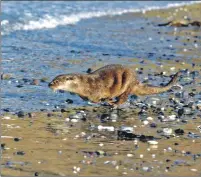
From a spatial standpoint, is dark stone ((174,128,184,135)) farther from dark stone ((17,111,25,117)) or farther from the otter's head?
dark stone ((17,111,25,117))

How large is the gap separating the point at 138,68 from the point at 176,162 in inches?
310

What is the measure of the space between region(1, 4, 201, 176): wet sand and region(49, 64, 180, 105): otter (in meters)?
0.22

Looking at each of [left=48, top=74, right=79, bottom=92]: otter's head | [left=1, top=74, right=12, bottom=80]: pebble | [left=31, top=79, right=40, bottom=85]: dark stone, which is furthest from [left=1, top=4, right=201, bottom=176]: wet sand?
[left=1, top=74, right=12, bottom=80]: pebble

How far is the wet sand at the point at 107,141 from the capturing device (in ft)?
29.2

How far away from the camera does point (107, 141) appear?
33.8 ft

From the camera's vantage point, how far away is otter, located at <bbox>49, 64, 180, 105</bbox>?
40.4ft

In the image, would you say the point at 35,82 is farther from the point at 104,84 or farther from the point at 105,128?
the point at 105,128

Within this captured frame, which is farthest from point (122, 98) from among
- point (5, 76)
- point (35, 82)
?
point (5, 76)

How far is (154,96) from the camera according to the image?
1395 cm

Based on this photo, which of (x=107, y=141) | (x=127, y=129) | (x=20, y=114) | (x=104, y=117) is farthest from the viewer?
(x=104, y=117)

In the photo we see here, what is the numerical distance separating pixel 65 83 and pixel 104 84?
2.37 ft

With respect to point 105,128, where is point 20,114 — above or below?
above

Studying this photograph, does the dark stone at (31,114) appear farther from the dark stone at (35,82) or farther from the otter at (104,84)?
the dark stone at (35,82)

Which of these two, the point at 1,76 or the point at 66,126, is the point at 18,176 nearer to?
the point at 66,126
